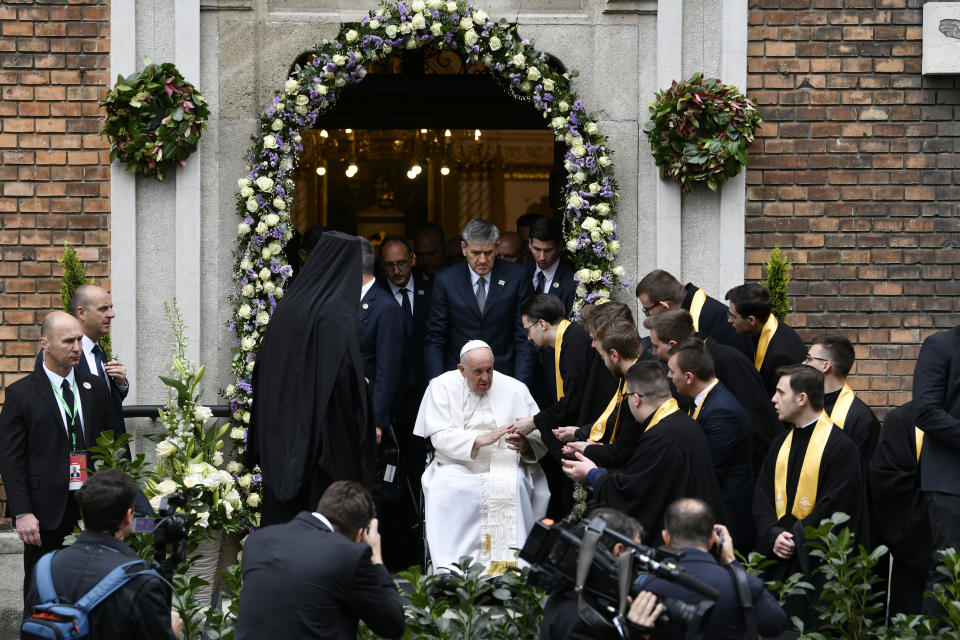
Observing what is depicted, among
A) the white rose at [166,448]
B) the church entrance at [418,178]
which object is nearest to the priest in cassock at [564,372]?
the white rose at [166,448]

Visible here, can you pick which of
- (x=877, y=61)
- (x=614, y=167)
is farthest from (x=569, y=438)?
(x=877, y=61)

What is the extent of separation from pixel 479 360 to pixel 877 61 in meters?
3.52

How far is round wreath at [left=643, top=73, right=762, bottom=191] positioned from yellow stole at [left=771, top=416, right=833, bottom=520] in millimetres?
2646

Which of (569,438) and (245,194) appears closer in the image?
(569,438)

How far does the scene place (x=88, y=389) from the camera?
24.2 feet

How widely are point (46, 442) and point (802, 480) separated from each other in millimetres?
4059

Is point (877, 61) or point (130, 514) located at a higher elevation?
point (877, 61)

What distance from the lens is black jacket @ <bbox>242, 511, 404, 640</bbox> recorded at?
4.78 meters

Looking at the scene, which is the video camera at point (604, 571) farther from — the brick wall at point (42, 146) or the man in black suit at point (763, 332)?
the brick wall at point (42, 146)

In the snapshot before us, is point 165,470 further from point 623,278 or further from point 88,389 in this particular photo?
point 623,278

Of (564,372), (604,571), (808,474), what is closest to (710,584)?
(604,571)

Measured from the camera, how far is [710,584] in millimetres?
4602

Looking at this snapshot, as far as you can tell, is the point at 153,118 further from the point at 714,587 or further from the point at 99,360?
the point at 714,587

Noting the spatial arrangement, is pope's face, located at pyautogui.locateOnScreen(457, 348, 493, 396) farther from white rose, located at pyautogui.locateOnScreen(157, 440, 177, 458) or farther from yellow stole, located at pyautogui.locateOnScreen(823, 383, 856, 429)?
yellow stole, located at pyautogui.locateOnScreen(823, 383, 856, 429)
